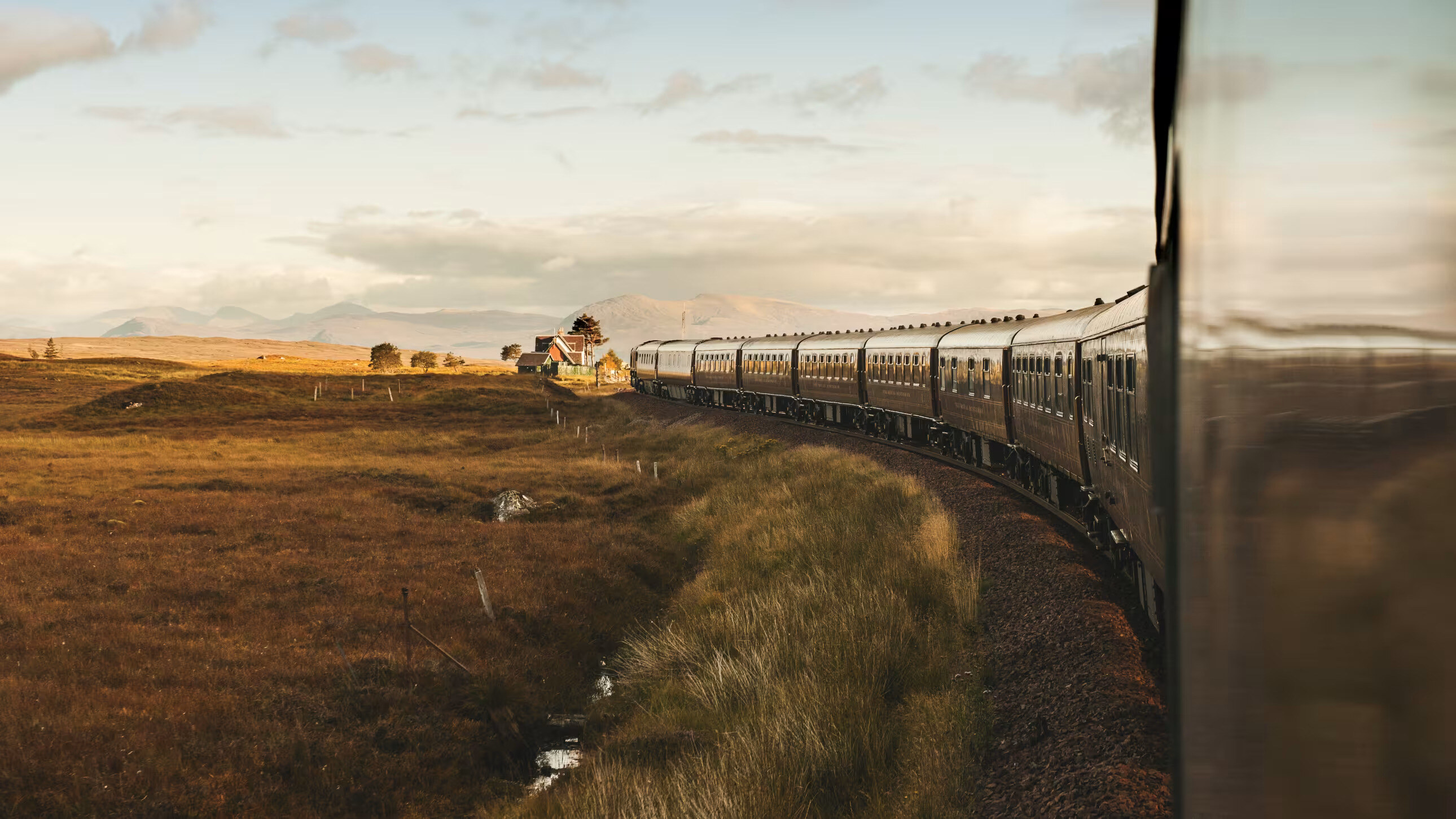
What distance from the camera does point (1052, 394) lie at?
1594 cm

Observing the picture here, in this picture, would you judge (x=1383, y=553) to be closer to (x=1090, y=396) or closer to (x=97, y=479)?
(x=1090, y=396)

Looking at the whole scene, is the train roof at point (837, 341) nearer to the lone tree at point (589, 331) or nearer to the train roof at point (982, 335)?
the train roof at point (982, 335)

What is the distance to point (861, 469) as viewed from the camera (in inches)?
923

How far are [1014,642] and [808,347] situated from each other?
30065 mm

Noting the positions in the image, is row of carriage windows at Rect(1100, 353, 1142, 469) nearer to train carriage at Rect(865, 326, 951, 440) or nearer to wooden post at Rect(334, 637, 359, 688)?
wooden post at Rect(334, 637, 359, 688)

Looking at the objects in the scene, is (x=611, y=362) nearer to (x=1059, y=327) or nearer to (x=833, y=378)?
(x=833, y=378)

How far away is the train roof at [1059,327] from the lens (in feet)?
46.2

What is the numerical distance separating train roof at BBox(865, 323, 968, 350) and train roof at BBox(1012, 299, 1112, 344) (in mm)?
6637

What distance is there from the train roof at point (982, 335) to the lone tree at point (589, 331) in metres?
115

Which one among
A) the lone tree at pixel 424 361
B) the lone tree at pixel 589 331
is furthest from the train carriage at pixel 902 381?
the lone tree at pixel 424 361

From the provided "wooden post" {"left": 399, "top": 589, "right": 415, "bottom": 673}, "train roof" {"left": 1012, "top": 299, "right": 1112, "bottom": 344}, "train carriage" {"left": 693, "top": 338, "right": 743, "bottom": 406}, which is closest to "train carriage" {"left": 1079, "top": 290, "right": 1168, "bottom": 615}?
"train roof" {"left": 1012, "top": 299, "right": 1112, "bottom": 344}

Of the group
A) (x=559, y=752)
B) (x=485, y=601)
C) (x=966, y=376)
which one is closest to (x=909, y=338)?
(x=966, y=376)

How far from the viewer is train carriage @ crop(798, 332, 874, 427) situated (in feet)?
113

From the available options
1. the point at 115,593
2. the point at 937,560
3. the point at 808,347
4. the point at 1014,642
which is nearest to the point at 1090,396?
the point at 937,560
